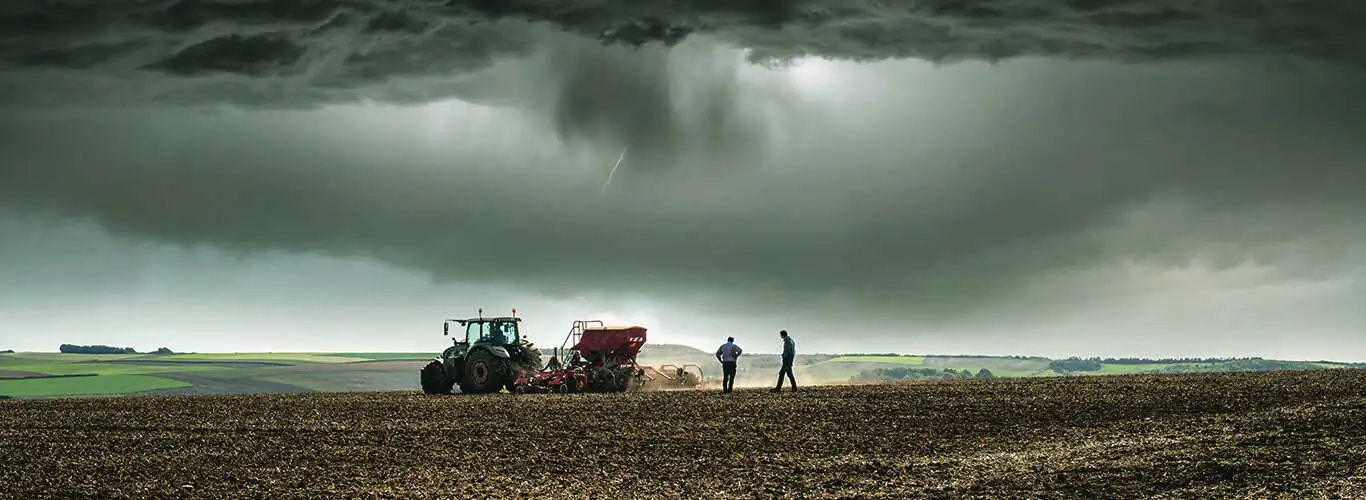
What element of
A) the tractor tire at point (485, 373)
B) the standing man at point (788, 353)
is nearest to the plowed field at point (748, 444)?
the standing man at point (788, 353)

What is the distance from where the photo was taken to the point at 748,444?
2436 cm

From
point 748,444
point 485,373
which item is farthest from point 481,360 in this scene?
point 748,444

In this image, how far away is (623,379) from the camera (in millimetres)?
40219

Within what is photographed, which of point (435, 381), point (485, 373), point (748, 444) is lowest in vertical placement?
point (748, 444)

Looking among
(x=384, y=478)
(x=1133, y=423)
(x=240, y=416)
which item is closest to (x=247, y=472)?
(x=384, y=478)

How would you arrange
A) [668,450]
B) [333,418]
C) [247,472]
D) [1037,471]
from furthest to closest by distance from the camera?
[333,418] → [668,450] → [247,472] → [1037,471]

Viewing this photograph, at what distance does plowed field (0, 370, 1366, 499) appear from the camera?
764 inches

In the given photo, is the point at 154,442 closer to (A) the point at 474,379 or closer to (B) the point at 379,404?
(B) the point at 379,404

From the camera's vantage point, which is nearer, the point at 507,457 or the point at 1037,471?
the point at 1037,471

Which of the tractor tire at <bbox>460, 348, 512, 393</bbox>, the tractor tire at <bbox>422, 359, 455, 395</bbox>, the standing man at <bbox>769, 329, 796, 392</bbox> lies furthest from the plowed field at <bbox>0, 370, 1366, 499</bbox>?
the tractor tire at <bbox>422, 359, 455, 395</bbox>

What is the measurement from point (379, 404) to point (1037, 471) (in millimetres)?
21764

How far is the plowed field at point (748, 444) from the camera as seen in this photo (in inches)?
764

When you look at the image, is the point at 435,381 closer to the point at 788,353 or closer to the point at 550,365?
the point at 550,365

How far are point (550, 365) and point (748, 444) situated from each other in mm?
18504
